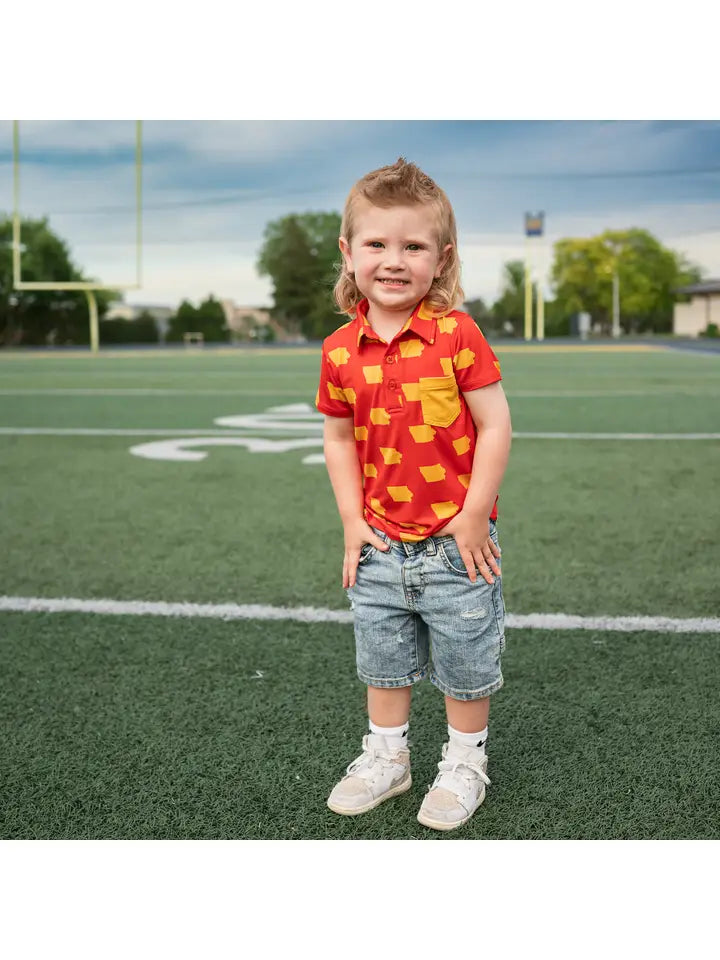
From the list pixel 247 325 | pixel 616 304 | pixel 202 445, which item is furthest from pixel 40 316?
pixel 616 304

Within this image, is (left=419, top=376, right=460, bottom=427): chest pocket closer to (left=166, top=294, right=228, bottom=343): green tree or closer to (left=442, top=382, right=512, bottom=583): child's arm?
(left=442, top=382, right=512, bottom=583): child's arm

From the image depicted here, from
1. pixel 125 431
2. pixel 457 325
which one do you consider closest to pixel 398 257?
pixel 457 325

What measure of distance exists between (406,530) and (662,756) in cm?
72

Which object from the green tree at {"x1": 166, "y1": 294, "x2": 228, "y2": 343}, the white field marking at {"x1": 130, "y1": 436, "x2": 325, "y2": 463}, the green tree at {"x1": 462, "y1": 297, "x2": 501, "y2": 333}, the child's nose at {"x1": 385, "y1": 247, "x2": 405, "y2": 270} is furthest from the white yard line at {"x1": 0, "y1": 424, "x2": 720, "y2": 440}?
the green tree at {"x1": 462, "y1": 297, "x2": 501, "y2": 333}

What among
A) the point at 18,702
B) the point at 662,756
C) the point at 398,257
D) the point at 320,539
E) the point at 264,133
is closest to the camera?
the point at 398,257

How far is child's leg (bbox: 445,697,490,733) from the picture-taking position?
1.91m

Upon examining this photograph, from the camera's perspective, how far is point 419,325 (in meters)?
1.77

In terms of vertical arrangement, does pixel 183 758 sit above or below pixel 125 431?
below

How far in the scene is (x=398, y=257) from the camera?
1723 mm

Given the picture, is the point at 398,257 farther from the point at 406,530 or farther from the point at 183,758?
the point at 183,758

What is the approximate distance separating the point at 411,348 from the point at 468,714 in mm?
690

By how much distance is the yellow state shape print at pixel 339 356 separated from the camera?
182 centimetres

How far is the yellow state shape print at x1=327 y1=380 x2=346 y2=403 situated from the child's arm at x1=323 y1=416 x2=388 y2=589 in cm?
4

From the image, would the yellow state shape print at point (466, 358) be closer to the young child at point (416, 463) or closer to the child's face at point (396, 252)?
the young child at point (416, 463)
